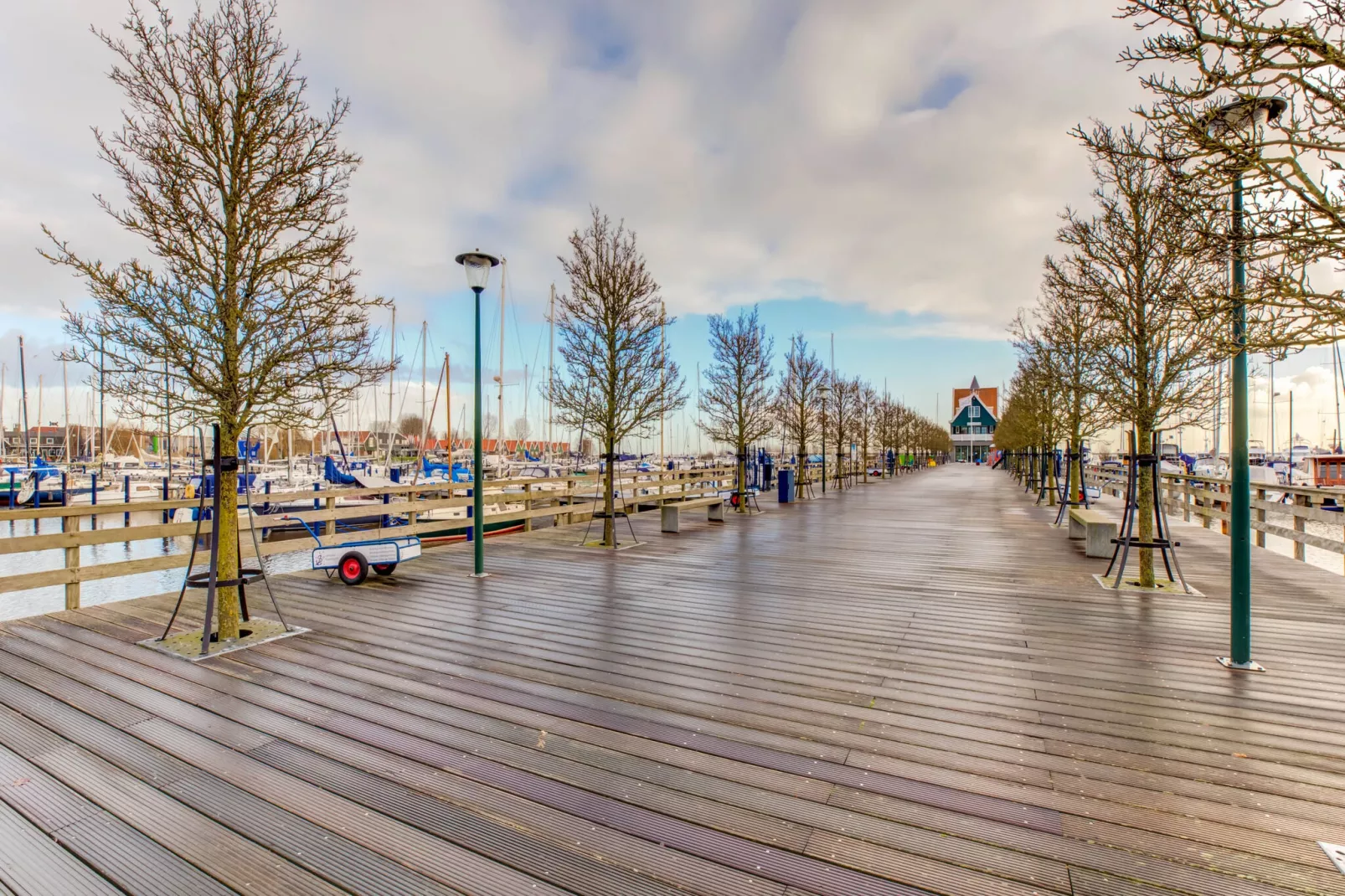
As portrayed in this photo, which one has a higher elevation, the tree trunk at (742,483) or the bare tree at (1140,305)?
the bare tree at (1140,305)

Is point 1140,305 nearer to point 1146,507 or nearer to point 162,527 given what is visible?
point 1146,507

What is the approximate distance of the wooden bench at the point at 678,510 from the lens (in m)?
11.4

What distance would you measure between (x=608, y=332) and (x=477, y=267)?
328 centimetres

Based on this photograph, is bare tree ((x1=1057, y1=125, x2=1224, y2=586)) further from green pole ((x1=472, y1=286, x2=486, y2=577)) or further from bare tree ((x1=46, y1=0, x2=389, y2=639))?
bare tree ((x1=46, y1=0, x2=389, y2=639))

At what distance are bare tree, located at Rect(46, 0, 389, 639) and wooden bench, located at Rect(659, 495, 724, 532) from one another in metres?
7.17

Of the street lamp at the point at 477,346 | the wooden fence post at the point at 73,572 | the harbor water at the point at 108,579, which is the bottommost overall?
the harbor water at the point at 108,579

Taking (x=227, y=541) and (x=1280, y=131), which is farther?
(x=227, y=541)

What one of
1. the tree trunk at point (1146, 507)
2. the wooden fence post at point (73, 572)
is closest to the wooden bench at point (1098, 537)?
the tree trunk at point (1146, 507)

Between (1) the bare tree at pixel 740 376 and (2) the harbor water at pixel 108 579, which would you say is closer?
(2) the harbor water at pixel 108 579

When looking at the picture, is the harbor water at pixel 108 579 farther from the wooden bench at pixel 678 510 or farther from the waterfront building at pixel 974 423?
the waterfront building at pixel 974 423

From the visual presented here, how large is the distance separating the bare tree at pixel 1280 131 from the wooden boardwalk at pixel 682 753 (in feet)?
6.43

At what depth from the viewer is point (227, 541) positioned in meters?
4.90

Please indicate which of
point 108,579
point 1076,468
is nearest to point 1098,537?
point 1076,468

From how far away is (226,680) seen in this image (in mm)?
3969
